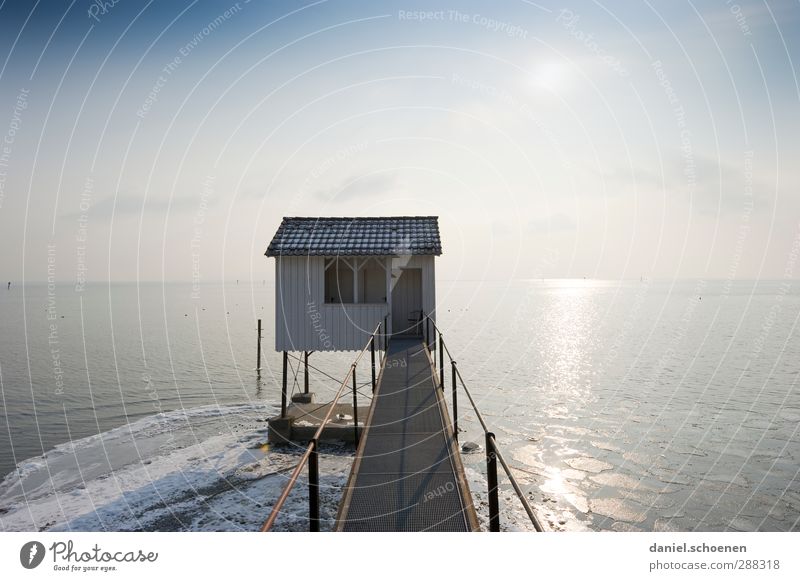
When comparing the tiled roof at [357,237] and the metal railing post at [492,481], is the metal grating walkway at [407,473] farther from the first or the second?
the tiled roof at [357,237]

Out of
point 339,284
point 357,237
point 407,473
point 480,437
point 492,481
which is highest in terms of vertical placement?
point 357,237

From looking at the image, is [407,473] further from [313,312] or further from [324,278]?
[324,278]

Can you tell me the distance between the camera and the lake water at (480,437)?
47.4 ft

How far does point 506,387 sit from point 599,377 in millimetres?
8074

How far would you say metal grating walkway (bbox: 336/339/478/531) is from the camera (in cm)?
573

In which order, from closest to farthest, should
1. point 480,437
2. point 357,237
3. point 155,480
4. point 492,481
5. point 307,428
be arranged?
point 492,481 → point 155,480 → point 357,237 → point 307,428 → point 480,437

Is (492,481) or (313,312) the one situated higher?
(313,312)

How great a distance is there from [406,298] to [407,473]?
548 inches

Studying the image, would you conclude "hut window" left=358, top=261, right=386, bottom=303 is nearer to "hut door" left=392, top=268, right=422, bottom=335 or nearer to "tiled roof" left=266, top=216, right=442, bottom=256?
"hut door" left=392, top=268, right=422, bottom=335

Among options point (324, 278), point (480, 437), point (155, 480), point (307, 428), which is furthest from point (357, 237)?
point (155, 480)

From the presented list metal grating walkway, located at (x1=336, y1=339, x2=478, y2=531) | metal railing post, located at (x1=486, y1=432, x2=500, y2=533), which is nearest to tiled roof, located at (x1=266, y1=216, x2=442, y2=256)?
metal grating walkway, located at (x1=336, y1=339, x2=478, y2=531)

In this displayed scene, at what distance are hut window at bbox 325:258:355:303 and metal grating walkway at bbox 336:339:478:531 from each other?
1008 cm

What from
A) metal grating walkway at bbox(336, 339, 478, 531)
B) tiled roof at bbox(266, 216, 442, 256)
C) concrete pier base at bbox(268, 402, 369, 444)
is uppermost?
tiled roof at bbox(266, 216, 442, 256)

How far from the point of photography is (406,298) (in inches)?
814
